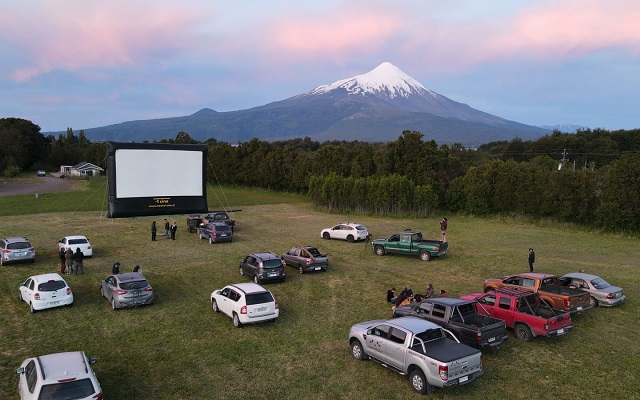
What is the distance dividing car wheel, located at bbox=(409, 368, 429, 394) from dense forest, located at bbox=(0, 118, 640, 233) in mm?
31193

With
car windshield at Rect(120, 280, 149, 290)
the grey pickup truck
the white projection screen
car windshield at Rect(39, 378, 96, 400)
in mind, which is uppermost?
the white projection screen

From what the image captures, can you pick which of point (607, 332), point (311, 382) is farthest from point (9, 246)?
point (607, 332)

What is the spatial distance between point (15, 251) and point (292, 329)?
16964 millimetres

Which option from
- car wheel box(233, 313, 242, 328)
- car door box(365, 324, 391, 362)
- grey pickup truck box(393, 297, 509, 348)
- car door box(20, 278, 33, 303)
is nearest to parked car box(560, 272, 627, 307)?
grey pickup truck box(393, 297, 509, 348)

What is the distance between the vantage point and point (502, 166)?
44312 millimetres

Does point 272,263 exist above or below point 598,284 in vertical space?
below

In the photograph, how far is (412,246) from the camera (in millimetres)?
26438

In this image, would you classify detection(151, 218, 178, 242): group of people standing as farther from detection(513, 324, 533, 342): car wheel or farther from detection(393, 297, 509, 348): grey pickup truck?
detection(513, 324, 533, 342): car wheel

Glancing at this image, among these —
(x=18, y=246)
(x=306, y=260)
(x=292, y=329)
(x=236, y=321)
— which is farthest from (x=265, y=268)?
(x=18, y=246)

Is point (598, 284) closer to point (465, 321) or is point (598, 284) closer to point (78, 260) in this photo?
point (465, 321)

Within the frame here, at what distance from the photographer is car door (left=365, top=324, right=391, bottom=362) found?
12.2 metres

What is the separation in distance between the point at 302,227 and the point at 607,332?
26618 mm

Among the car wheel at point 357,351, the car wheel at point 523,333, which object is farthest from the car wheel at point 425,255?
the car wheel at point 357,351

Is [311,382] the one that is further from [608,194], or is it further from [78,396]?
[608,194]
